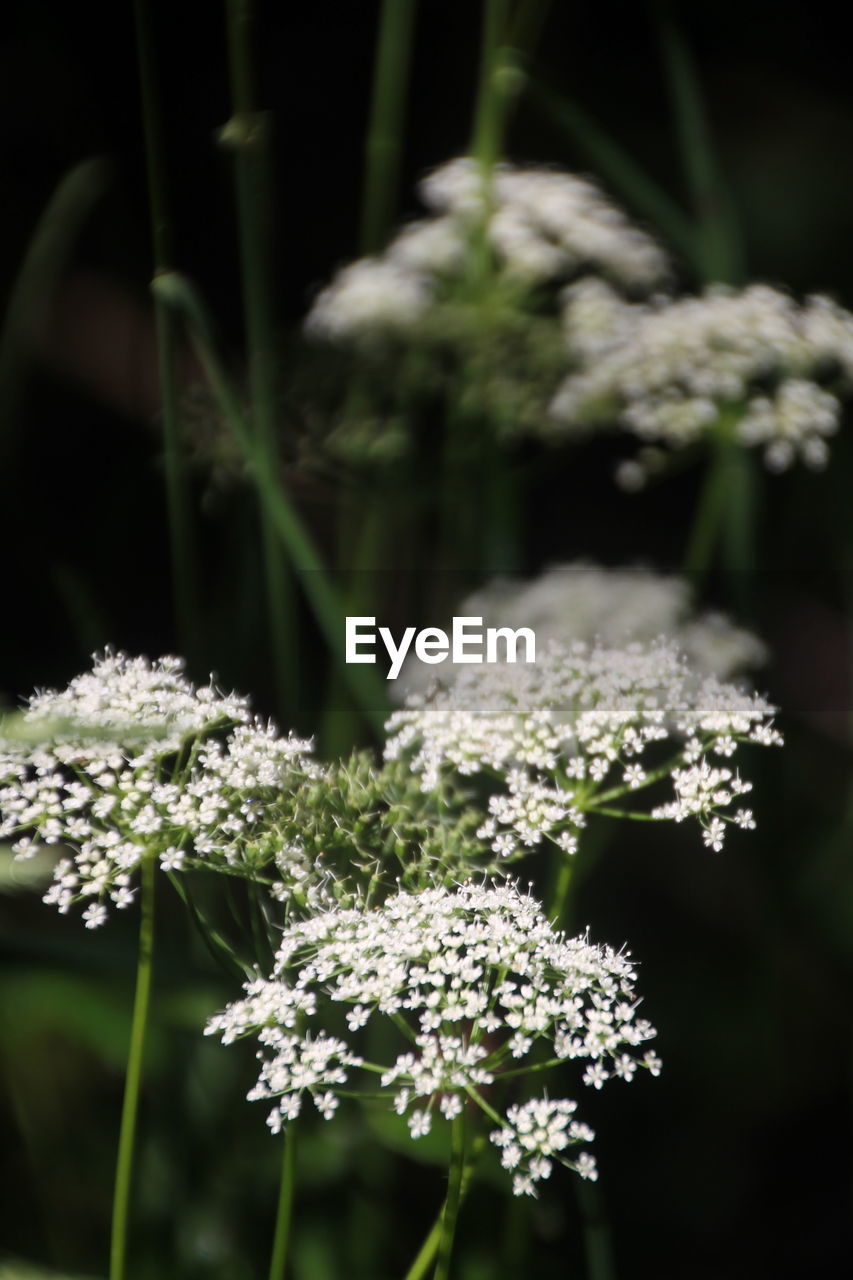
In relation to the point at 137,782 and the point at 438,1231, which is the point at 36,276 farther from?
the point at 438,1231

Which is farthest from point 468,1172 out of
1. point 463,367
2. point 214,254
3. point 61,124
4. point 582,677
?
point 61,124

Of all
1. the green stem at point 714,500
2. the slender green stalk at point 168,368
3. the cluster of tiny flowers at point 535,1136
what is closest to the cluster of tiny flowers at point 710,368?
the green stem at point 714,500

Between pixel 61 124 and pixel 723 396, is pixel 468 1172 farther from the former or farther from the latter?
pixel 61 124

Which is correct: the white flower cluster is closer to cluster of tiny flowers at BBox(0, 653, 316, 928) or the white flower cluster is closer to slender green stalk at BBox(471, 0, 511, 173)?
slender green stalk at BBox(471, 0, 511, 173)

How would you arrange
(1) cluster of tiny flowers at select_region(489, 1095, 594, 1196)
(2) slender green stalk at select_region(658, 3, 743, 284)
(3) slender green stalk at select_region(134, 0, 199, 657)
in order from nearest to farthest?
1. (1) cluster of tiny flowers at select_region(489, 1095, 594, 1196)
2. (3) slender green stalk at select_region(134, 0, 199, 657)
3. (2) slender green stalk at select_region(658, 3, 743, 284)

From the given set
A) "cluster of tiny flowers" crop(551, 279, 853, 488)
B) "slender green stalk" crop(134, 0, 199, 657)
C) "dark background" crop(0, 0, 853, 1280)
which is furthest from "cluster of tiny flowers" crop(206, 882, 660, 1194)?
"cluster of tiny flowers" crop(551, 279, 853, 488)

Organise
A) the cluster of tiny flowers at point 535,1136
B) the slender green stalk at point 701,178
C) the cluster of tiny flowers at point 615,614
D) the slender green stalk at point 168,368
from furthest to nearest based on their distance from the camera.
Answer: the slender green stalk at point 701,178
the cluster of tiny flowers at point 615,614
the slender green stalk at point 168,368
the cluster of tiny flowers at point 535,1136

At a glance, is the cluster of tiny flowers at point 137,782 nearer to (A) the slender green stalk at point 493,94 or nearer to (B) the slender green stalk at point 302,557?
(B) the slender green stalk at point 302,557
